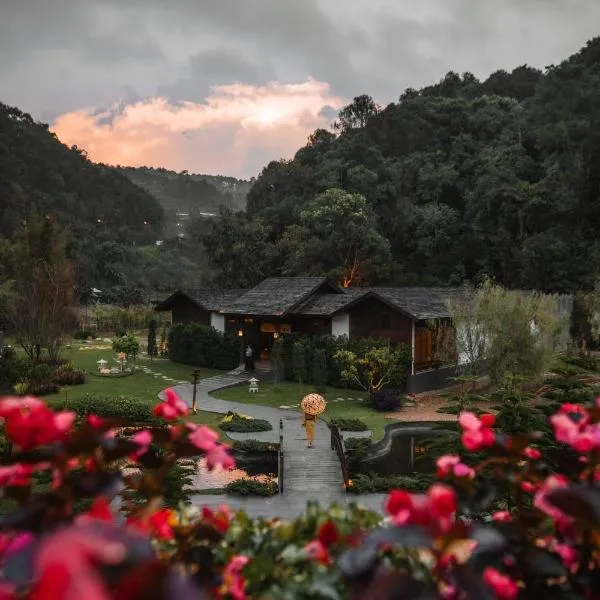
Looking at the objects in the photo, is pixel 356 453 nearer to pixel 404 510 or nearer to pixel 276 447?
pixel 276 447

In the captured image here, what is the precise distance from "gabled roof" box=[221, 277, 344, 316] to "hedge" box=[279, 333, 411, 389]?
1.75 metres

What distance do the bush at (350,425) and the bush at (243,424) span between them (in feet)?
7.13

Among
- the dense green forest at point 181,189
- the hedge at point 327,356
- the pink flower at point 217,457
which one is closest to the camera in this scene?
the pink flower at point 217,457

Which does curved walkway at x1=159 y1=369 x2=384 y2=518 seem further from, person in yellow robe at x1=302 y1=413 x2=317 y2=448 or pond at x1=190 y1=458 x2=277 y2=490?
pond at x1=190 y1=458 x2=277 y2=490

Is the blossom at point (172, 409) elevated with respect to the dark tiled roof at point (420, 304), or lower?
lower

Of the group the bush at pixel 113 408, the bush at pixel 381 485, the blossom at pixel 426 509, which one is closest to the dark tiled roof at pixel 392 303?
the bush at pixel 113 408

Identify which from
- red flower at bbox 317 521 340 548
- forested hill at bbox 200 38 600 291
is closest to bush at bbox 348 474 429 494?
red flower at bbox 317 521 340 548

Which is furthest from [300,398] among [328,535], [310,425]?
[328,535]

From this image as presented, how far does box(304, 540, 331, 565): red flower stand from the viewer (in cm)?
226

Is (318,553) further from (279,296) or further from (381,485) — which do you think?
(279,296)

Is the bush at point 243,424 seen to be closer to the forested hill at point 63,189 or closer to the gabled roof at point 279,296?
the gabled roof at point 279,296

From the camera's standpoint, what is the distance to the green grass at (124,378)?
2303 centimetres

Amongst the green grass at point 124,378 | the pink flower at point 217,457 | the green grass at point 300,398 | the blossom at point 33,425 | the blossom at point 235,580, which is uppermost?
the blossom at point 33,425

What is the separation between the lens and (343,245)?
43.2m
